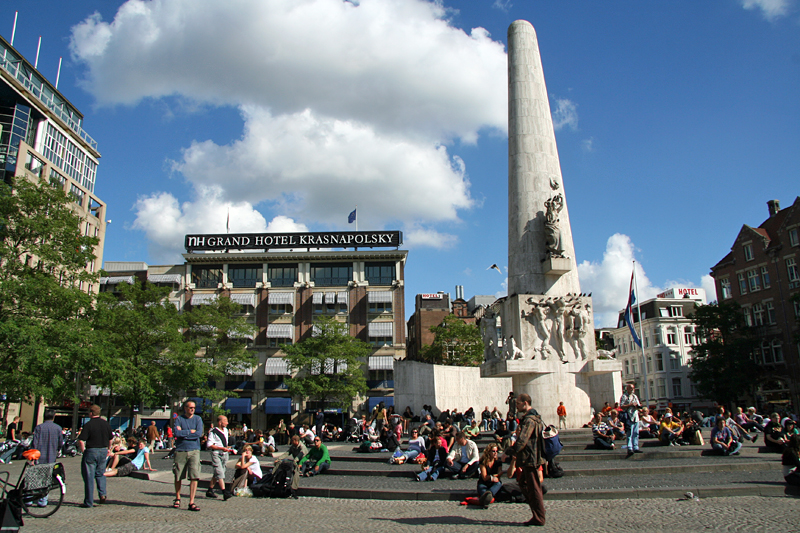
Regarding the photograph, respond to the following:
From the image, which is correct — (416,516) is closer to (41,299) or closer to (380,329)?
(41,299)

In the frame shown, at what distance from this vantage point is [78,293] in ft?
71.5

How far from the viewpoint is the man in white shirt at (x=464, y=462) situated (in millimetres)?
12453

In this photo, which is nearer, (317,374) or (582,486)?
(582,486)

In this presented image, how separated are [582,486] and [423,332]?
182 ft

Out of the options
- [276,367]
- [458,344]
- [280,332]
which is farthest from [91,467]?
[280,332]

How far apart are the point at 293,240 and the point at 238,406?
716 inches

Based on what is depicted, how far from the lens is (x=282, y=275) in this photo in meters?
60.0

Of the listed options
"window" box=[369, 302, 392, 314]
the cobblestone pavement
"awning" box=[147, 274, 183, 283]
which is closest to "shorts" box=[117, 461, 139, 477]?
the cobblestone pavement

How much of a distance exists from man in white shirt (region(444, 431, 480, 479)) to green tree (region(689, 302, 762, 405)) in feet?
142

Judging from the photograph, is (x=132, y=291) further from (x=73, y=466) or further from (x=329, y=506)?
(x=329, y=506)

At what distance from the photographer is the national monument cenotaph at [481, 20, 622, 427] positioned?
1902 centimetres

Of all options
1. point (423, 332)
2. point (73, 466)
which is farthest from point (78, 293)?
point (423, 332)

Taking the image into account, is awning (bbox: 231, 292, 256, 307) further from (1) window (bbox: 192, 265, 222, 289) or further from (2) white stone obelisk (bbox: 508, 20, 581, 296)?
(2) white stone obelisk (bbox: 508, 20, 581, 296)

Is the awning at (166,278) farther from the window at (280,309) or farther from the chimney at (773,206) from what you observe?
the chimney at (773,206)
